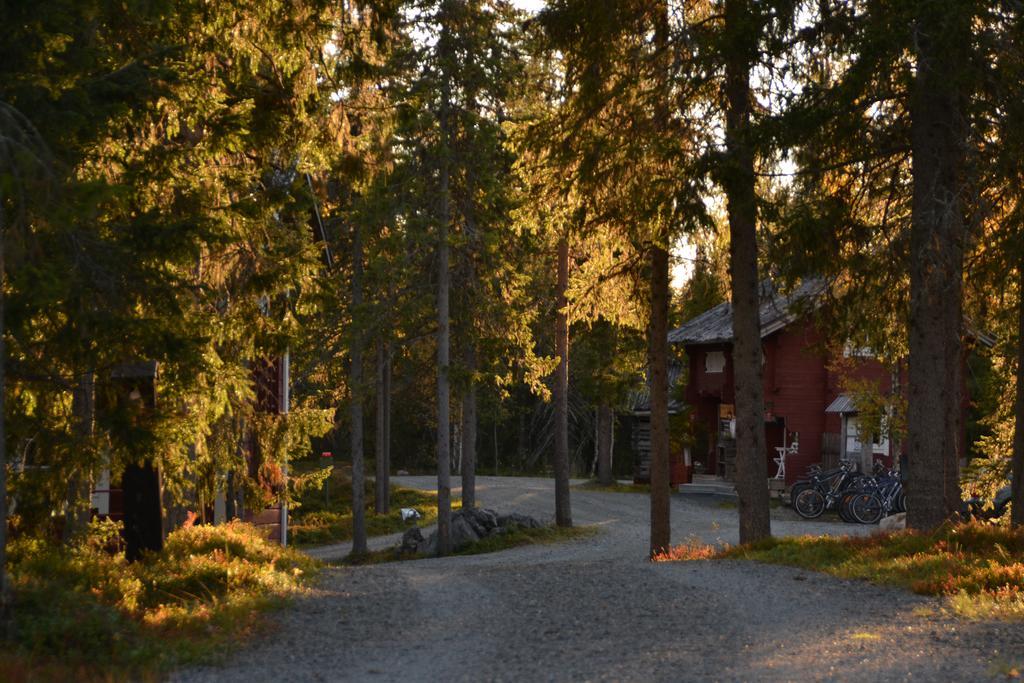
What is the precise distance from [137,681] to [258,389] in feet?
54.8

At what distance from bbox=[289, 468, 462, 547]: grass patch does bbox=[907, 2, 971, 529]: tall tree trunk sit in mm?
24388

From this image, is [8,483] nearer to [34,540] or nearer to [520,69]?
[34,540]

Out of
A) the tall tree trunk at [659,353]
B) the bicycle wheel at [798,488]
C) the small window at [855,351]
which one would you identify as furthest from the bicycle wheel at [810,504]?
the tall tree trunk at [659,353]

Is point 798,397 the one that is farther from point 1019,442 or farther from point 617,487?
point 1019,442

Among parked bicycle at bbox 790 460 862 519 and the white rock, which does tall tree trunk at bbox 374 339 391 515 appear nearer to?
parked bicycle at bbox 790 460 862 519

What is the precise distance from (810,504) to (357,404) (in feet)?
44.3

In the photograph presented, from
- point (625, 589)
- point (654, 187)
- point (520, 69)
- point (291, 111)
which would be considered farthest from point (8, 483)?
point (520, 69)

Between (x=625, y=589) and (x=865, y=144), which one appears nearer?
(x=625, y=589)

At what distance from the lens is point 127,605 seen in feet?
36.6

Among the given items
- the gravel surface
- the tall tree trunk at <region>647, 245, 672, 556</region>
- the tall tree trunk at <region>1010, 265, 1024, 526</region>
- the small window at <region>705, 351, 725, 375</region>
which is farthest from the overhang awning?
the gravel surface

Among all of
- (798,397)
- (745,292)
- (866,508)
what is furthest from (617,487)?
(745,292)

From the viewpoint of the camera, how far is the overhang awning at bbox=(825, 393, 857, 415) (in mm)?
41491

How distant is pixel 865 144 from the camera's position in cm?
1672

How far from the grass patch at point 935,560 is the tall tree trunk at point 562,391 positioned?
45.7ft
